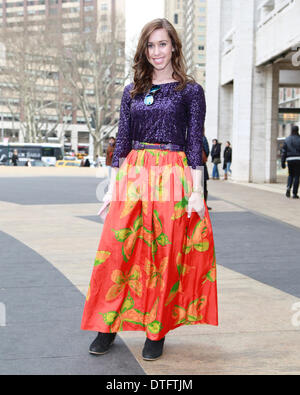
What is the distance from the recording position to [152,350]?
294cm

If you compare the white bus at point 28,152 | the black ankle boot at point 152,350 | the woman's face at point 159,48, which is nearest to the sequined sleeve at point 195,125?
the woman's face at point 159,48

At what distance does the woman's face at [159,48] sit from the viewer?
304 centimetres

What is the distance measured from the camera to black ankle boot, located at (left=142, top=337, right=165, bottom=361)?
2.93 meters

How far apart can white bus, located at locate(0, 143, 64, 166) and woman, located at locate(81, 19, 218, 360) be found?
45733mm

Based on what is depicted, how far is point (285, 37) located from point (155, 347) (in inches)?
579

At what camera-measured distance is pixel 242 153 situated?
19750mm

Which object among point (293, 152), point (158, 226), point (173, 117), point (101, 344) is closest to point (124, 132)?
point (173, 117)

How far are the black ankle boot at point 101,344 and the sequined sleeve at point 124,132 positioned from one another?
97 cm

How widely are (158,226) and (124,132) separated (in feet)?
1.92
